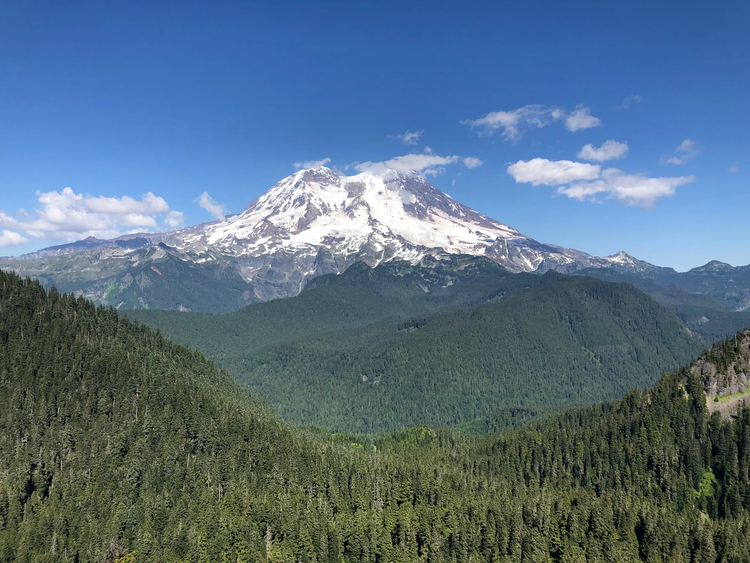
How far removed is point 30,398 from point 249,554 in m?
92.7

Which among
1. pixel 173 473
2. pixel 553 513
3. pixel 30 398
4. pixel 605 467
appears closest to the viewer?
pixel 553 513

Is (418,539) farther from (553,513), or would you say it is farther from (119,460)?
(119,460)

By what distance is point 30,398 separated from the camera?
173 m

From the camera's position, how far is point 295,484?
509 ft

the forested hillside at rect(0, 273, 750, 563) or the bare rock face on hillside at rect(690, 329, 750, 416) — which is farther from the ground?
the bare rock face on hillside at rect(690, 329, 750, 416)

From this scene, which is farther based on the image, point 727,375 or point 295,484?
point 727,375

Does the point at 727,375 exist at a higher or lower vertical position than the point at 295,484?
higher

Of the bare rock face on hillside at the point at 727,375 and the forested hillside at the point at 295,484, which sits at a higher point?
the bare rock face on hillside at the point at 727,375

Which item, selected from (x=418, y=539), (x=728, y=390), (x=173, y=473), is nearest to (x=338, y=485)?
(x=418, y=539)

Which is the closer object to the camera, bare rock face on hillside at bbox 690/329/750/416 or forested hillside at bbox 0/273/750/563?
forested hillside at bbox 0/273/750/563

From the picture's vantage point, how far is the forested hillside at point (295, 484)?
5207 inches

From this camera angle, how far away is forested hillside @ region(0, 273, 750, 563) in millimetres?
132250

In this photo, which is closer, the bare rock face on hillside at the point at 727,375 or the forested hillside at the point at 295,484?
the forested hillside at the point at 295,484

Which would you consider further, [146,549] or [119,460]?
[119,460]
